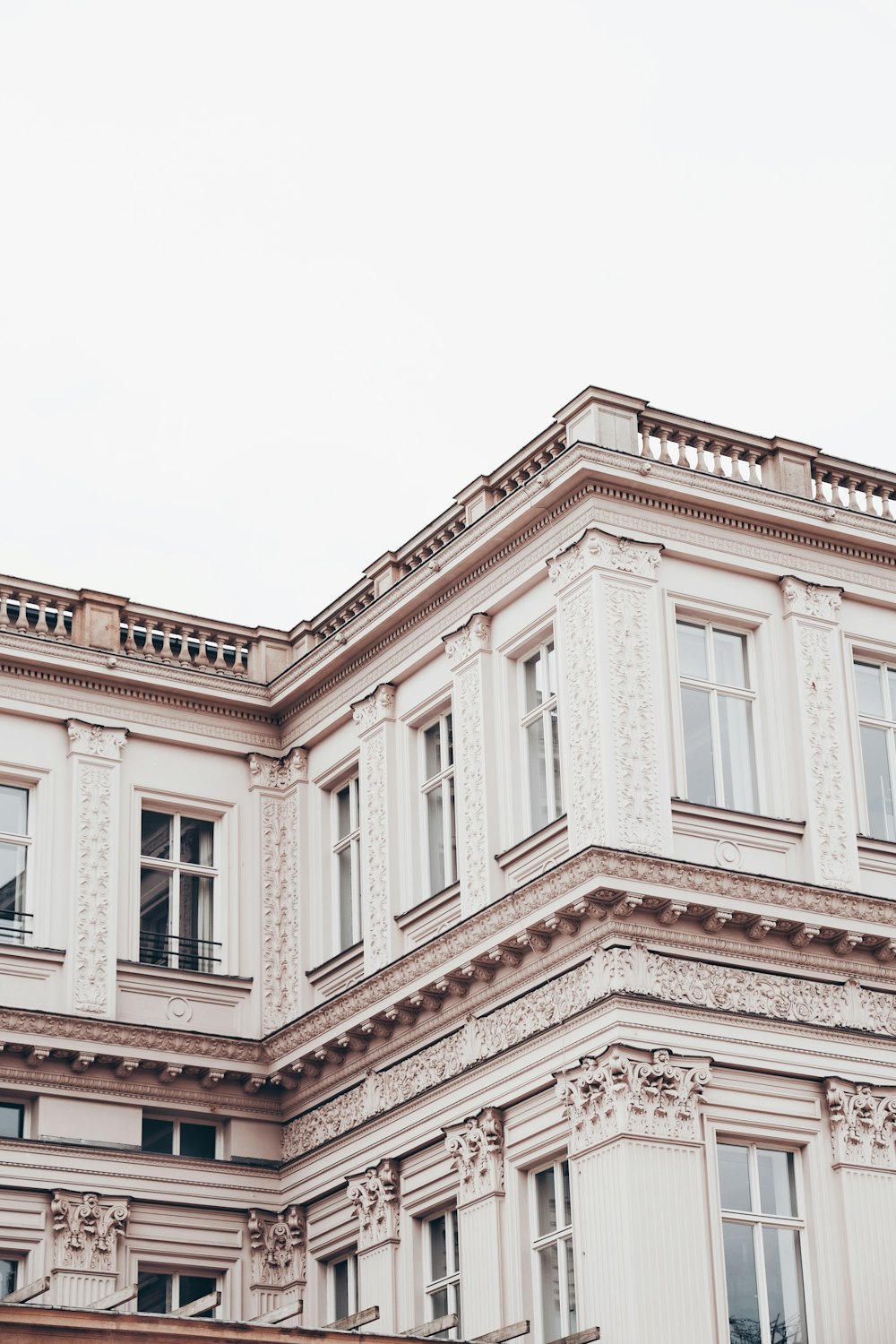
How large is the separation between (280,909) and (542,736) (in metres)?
5.81

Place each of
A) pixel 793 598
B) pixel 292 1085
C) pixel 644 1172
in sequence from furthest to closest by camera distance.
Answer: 1. pixel 292 1085
2. pixel 793 598
3. pixel 644 1172

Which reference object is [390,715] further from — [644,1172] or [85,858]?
[644,1172]

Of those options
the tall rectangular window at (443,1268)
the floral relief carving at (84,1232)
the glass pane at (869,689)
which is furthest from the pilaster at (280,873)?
the glass pane at (869,689)

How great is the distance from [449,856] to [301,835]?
365cm

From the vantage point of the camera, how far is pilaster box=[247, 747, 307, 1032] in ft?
101

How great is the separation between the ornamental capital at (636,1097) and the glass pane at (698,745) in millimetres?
3257

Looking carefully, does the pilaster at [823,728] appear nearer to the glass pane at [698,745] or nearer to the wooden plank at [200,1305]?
the glass pane at [698,745]

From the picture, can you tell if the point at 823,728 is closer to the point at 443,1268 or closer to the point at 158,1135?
the point at 443,1268

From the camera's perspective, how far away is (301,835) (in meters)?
31.5

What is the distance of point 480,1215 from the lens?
25750 mm

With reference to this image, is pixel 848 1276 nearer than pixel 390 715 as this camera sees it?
Yes

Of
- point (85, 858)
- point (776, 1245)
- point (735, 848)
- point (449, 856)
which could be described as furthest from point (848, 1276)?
point (85, 858)

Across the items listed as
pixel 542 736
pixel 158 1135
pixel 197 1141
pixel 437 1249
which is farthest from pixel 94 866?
pixel 437 1249

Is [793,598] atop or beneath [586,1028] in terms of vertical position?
atop
